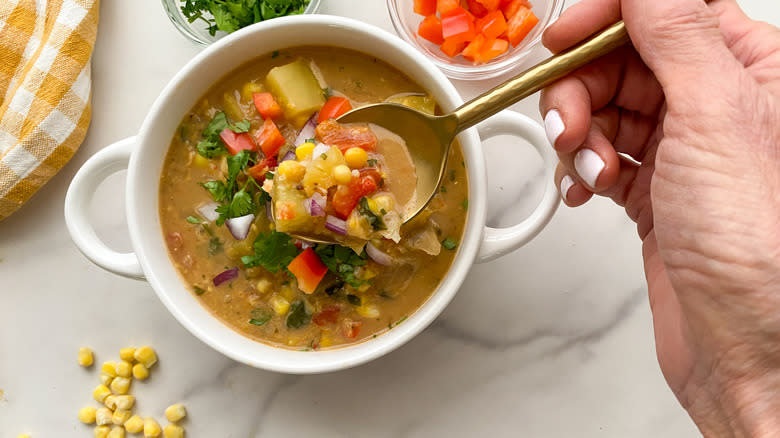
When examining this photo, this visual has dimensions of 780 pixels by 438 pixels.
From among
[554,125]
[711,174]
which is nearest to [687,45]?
[711,174]

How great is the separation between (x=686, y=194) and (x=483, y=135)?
2.70 ft

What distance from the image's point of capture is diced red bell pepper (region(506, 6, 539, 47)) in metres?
3.06

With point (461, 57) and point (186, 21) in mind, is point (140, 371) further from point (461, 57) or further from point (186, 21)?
point (461, 57)

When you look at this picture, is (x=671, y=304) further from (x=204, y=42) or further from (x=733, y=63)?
(x=204, y=42)

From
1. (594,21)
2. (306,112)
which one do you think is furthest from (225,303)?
(594,21)

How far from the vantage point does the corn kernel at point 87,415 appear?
3.23 metres

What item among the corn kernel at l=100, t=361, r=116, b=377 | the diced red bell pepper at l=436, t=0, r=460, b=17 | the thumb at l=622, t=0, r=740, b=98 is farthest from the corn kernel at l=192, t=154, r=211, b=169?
the thumb at l=622, t=0, r=740, b=98

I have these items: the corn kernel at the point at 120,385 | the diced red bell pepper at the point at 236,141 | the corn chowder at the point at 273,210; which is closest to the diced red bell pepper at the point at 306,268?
the corn chowder at the point at 273,210

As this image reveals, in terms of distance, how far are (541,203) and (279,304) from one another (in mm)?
1037

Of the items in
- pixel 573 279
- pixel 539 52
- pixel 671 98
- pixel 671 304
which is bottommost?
pixel 573 279

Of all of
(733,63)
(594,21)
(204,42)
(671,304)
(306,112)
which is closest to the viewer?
(733,63)

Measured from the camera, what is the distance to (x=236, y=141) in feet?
9.04

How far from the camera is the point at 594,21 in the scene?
7.39 feet

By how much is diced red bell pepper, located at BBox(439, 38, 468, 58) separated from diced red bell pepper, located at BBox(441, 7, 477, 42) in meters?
0.02
